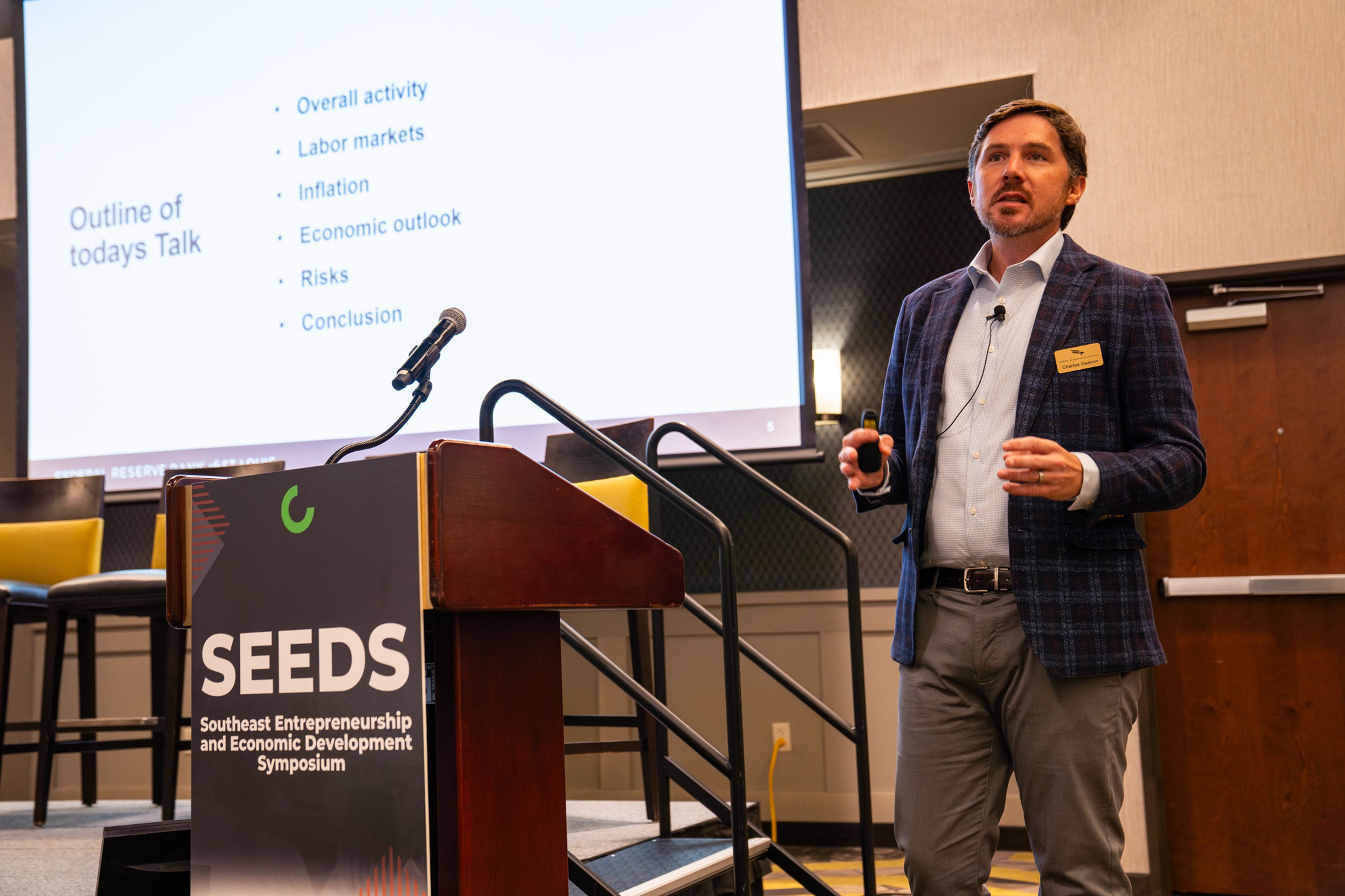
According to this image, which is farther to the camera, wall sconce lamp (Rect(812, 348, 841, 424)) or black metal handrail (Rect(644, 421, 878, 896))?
wall sconce lamp (Rect(812, 348, 841, 424))

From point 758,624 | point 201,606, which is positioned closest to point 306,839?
point 201,606

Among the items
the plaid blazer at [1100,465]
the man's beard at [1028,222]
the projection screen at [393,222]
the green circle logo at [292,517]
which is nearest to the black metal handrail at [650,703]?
the plaid blazer at [1100,465]

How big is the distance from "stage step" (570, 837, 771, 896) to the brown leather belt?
0.59 meters

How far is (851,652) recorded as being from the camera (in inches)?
90.5

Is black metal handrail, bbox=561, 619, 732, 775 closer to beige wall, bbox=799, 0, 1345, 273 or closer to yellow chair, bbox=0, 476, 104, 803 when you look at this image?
yellow chair, bbox=0, 476, 104, 803

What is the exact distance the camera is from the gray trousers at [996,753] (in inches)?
61.5

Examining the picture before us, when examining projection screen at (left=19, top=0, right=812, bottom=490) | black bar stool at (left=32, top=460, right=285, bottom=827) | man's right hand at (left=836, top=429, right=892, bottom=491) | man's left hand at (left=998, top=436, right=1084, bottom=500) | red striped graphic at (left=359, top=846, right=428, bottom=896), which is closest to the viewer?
red striped graphic at (left=359, top=846, right=428, bottom=896)

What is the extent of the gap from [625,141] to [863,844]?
2.39 meters

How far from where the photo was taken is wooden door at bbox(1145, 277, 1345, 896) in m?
3.26

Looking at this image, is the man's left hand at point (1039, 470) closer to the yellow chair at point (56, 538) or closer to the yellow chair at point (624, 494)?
the yellow chair at point (624, 494)

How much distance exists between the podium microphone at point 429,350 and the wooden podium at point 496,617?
0.27 m

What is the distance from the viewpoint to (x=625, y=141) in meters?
3.68

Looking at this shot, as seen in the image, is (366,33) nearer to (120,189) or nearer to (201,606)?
(120,189)

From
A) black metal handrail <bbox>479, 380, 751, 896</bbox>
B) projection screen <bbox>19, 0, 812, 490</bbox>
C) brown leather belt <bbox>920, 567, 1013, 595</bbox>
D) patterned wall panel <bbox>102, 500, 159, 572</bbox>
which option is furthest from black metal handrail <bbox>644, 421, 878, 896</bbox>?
patterned wall panel <bbox>102, 500, 159, 572</bbox>
